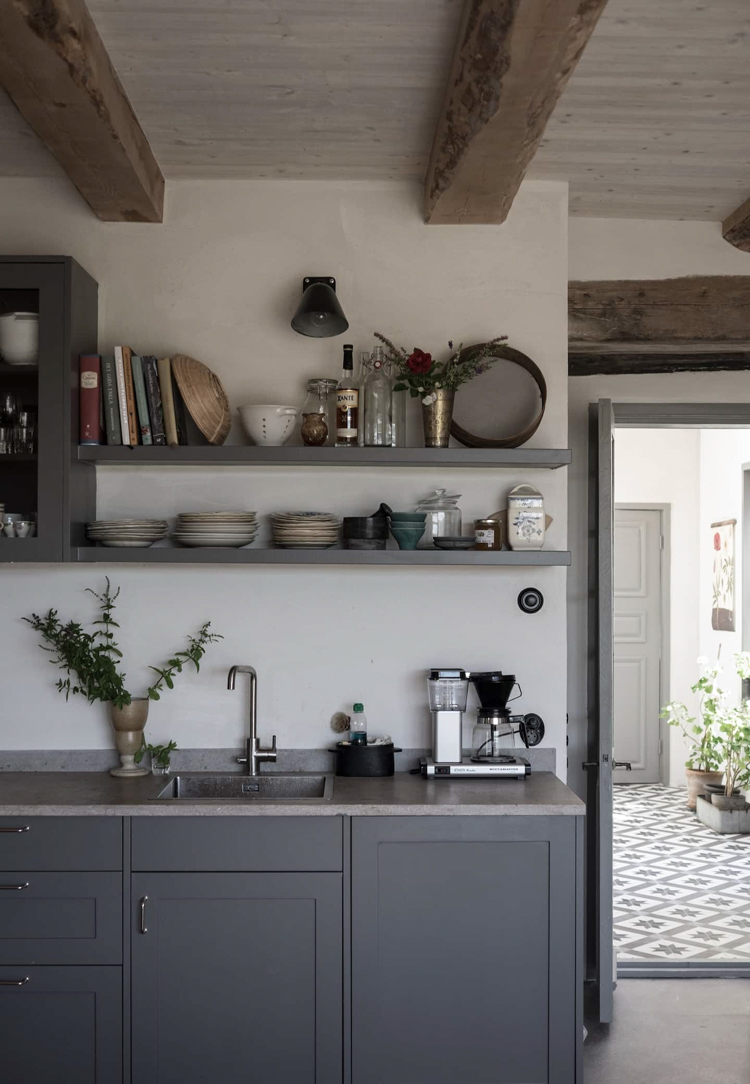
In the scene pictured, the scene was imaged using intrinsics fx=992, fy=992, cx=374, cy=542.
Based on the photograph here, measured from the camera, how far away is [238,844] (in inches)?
105

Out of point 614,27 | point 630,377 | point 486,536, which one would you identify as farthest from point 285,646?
point 614,27

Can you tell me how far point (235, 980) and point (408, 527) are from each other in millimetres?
1347

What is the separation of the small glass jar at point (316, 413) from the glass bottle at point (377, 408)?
0.13 m

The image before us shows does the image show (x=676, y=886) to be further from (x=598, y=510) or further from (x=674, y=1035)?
(x=598, y=510)

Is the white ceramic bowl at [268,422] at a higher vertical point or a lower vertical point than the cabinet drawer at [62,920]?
higher

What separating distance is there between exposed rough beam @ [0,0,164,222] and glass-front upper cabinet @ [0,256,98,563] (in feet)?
0.92

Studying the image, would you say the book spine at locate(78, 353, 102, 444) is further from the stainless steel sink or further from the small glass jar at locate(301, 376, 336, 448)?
the stainless steel sink

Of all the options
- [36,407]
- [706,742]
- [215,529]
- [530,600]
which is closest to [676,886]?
[706,742]

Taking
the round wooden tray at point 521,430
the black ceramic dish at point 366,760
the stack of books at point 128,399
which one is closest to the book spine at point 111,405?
the stack of books at point 128,399

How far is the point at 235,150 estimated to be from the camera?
3002 millimetres

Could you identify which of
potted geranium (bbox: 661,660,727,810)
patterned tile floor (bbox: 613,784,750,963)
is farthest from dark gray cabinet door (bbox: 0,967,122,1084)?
potted geranium (bbox: 661,660,727,810)

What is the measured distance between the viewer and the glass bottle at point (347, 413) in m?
3.03

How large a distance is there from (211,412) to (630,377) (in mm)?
1598

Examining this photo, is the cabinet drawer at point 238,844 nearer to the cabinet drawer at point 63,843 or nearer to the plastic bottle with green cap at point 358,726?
the cabinet drawer at point 63,843
